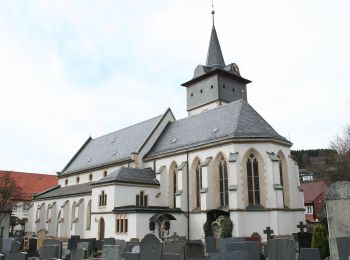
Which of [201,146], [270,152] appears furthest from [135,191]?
[270,152]

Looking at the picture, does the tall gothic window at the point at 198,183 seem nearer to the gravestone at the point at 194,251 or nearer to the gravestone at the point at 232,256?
the gravestone at the point at 194,251

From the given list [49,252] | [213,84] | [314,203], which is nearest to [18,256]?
[49,252]

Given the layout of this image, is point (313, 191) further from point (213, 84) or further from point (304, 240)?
point (304, 240)

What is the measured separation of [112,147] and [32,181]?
30162 mm

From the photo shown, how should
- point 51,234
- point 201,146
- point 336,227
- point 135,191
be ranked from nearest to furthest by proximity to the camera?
point 336,227 → point 201,146 → point 135,191 → point 51,234

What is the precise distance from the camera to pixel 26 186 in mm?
62906

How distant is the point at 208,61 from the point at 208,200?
23.4 meters

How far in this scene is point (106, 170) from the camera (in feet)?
128

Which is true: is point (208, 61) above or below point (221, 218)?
above

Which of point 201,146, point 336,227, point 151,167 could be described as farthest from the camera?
point 151,167

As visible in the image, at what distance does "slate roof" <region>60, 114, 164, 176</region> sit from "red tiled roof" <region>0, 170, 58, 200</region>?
18291 mm

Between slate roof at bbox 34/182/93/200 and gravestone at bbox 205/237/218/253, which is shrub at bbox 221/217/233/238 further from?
slate roof at bbox 34/182/93/200

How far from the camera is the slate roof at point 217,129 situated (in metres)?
27.8

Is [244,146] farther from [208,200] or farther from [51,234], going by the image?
[51,234]
